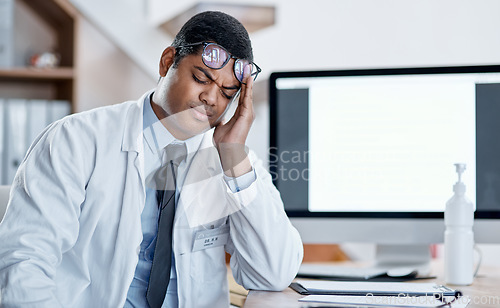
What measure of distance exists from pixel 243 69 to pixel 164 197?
28 cm

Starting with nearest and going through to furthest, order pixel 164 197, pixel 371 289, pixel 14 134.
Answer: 1. pixel 371 289
2. pixel 164 197
3. pixel 14 134

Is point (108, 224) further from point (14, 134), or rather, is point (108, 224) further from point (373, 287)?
point (14, 134)

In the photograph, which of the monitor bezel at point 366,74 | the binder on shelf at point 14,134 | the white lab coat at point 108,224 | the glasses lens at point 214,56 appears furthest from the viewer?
the binder on shelf at point 14,134

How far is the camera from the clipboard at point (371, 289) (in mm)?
958

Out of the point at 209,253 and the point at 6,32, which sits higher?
the point at 6,32

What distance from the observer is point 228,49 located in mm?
1058

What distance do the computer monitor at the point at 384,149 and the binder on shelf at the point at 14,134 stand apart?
1.18 metres

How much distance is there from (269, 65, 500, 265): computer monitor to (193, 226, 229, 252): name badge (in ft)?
0.59

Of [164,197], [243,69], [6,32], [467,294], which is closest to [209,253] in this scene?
[164,197]

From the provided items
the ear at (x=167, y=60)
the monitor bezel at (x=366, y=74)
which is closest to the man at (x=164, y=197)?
the ear at (x=167, y=60)

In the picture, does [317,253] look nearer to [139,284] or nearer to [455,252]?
[455,252]

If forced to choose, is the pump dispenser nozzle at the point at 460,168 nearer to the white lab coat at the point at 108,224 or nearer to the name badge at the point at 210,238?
the white lab coat at the point at 108,224

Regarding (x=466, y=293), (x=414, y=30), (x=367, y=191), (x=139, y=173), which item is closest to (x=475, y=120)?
(x=367, y=191)

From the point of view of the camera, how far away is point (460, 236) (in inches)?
43.4
